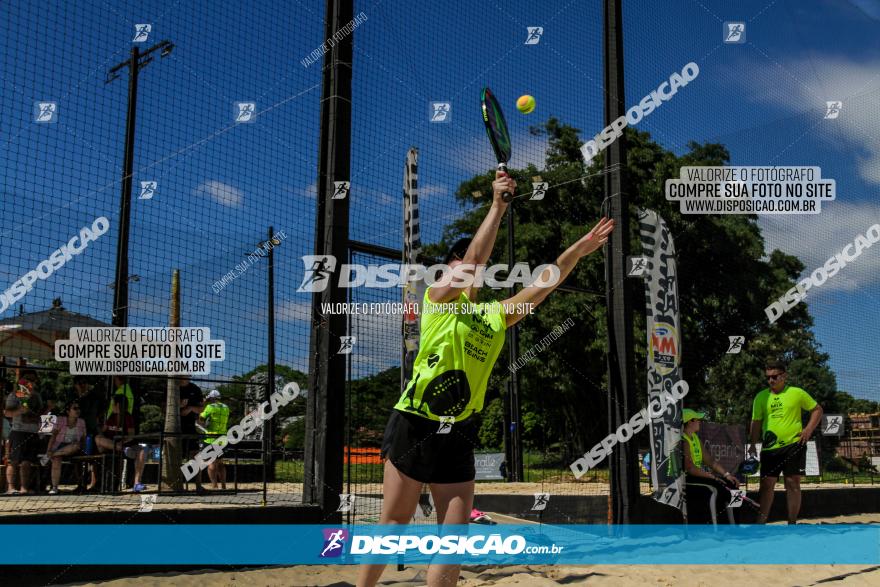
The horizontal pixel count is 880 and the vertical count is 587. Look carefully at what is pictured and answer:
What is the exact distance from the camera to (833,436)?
1798 centimetres

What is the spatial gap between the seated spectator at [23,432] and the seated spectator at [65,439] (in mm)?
260

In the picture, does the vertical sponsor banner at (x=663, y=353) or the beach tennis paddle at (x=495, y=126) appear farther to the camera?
the vertical sponsor banner at (x=663, y=353)

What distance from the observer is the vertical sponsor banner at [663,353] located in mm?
8133

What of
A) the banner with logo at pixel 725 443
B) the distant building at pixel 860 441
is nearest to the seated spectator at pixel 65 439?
the banner with logo at pixel 725 443

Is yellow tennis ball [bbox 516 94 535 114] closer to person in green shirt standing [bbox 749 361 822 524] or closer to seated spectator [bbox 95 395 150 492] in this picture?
person in green shirt standing [bbox 749 361 822 524]

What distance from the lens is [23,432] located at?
9141mm

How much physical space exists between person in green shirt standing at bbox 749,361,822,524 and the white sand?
2.44m

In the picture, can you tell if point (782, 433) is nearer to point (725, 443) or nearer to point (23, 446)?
point (725, 443)

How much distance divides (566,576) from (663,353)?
3404mm

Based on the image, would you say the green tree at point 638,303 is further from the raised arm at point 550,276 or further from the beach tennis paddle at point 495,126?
the raised arm at point 550,276

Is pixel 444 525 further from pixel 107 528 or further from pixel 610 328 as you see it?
pixel 610 328

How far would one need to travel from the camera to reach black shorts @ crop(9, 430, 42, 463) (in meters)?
9.08

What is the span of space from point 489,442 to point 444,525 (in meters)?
32.4

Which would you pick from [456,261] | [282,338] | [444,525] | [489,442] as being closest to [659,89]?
[282,338]
